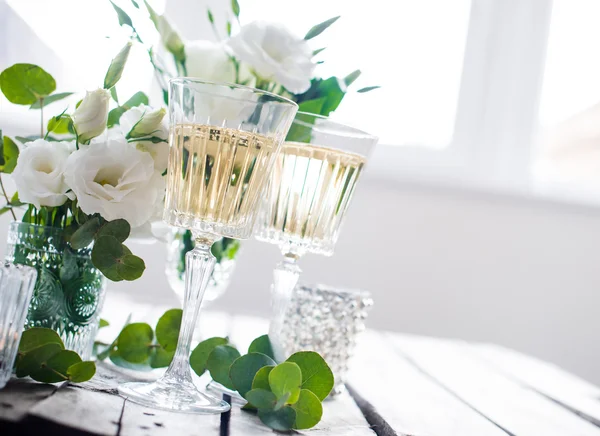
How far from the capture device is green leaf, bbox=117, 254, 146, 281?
2.23 feet

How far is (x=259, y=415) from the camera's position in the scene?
0.65m

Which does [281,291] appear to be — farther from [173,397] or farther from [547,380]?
[547,380]

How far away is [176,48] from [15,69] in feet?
0.66

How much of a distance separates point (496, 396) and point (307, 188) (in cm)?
47

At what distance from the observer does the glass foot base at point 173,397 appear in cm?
64

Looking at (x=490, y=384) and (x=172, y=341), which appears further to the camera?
(x=490, y=384)

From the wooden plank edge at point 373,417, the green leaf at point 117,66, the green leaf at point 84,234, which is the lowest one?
the wooden plank edge at point 373,417

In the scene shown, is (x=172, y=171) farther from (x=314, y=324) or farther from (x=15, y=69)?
(x=314, y=324)

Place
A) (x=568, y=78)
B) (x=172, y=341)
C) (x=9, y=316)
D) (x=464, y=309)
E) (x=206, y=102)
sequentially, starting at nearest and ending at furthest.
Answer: (x=9, y=316), (x=206, y=102), (x=172, y=341), (x=464, y=309), (x=568, y=78)

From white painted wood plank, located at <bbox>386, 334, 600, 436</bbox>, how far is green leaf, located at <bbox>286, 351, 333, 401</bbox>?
0.91 feet

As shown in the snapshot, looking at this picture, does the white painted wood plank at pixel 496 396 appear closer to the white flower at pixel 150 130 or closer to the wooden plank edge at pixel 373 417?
the wooden plank edge at pixel 373 417

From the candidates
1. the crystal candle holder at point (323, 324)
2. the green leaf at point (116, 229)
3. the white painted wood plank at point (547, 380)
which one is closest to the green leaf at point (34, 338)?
the green leaf at point (116, 229)

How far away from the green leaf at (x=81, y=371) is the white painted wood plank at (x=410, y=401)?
0.32 meters

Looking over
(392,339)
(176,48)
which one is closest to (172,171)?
(176,48)
